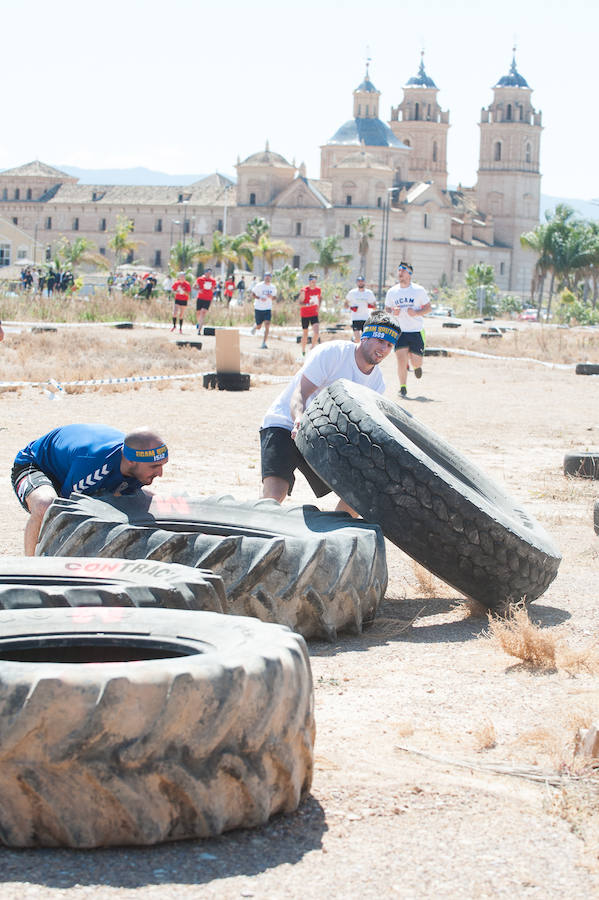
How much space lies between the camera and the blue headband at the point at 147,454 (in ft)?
17.8

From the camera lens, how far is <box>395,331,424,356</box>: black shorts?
52.9 ft

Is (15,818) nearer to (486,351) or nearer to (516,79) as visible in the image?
(486,351)

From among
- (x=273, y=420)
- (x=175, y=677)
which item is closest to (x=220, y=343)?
(x=273, y=420)

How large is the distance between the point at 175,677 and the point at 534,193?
140 m

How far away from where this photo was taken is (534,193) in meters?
138

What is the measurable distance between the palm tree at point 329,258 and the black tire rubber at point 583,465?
93.3 meters

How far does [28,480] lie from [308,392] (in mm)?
1722

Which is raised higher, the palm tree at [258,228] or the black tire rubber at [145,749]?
the palm tree at [258,228]

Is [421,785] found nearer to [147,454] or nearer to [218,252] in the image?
[147,454]

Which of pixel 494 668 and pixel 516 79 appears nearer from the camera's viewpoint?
pixel 494 668

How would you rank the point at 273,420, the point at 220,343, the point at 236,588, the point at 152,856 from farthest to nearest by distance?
the point at 220,343 < the point at 273,420 < the point at 236,588 < the point at 152,856

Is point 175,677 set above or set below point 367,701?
above

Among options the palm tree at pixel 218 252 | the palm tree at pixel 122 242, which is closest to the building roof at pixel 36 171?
the palm tree at pixel 122 242

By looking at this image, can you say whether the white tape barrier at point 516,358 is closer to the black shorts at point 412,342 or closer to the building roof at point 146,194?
the black shorts at point 412,342
